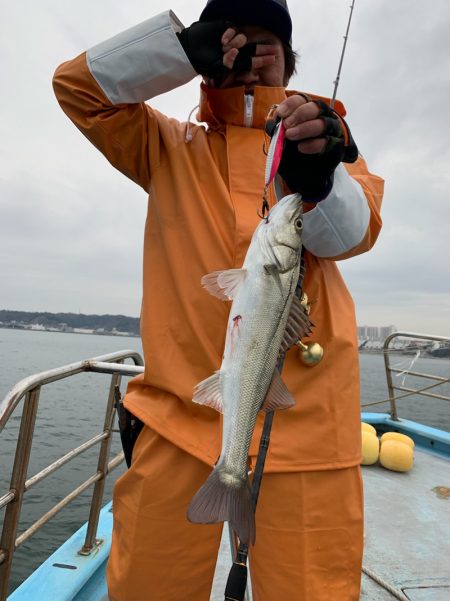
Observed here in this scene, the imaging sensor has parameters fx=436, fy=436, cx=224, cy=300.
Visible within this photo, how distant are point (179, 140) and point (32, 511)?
8.06 meters

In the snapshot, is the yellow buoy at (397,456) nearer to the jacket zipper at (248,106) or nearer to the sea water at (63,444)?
the sea water at (63,444)

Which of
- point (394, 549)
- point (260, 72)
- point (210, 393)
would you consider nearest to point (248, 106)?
point (260, 72)

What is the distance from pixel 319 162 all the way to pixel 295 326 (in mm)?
637

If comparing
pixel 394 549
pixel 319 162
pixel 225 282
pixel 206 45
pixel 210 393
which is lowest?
pixel 394 549

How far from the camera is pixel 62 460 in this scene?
8.85 ft

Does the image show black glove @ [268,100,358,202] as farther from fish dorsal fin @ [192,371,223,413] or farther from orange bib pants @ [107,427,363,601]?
orange bib pants @ [107,427,363,601]

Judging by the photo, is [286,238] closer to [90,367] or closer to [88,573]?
[90,367]

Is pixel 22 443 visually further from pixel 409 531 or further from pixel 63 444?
pixel 63 444

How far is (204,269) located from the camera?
1.89 metres

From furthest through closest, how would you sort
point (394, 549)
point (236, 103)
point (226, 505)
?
point (394, 549) → point (236, 103) → point (226, 505)

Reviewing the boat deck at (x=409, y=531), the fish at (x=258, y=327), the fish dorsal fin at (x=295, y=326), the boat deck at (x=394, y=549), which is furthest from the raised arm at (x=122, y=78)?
the boat deck at (x=409, y=531)

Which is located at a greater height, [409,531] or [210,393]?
[210,393]

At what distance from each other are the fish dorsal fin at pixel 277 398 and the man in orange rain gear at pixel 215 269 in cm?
22

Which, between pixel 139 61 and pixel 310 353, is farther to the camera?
pixel 139 61
